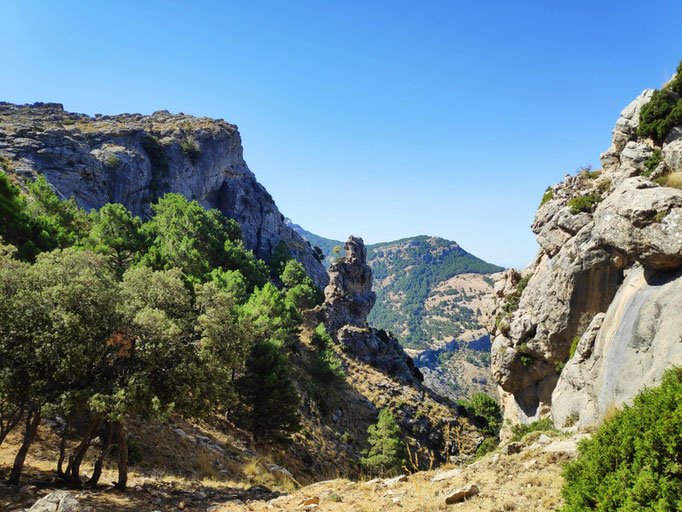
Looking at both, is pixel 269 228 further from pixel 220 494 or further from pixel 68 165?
pixel 220 494

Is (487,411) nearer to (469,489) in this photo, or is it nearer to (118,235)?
(469,489)

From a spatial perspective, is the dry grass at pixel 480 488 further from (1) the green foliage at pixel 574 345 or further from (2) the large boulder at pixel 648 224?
(1) the green foliage at pixel 574 345

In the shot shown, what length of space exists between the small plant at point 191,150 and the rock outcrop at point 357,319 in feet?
194

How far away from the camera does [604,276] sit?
1035 inches

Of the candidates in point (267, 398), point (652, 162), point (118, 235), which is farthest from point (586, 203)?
point (118, 235)

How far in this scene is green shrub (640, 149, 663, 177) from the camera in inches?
1014

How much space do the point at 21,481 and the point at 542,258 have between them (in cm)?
4274

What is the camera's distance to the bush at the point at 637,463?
5.63 metres

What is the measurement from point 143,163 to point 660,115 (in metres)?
103

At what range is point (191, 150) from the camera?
348ft

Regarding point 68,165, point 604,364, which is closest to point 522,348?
point 604,364

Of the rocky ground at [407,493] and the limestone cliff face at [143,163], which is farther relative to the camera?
the limestone cliff face at [143,163]

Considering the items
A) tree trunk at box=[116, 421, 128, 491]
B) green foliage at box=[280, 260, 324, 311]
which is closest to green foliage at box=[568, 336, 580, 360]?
tree trunk at box=[116, 421, 128, 491]

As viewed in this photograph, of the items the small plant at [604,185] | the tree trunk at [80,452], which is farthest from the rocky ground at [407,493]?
the small plant at [604,185]
